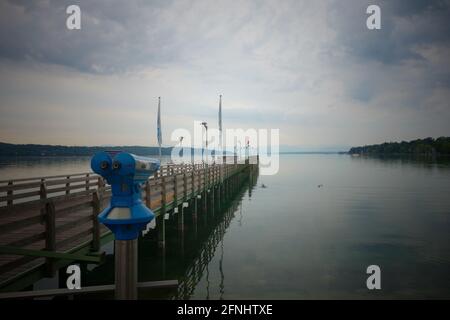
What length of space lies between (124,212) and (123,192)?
0.55 ft

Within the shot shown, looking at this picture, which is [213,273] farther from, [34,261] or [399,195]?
[399,195]

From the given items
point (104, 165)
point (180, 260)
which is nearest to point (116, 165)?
point (104, 165)

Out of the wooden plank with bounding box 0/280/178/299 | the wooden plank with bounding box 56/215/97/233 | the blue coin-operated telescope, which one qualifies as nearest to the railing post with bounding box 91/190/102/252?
the wooden plank with bounding box 56/215/97/233

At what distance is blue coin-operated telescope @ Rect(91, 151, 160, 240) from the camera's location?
2260 mm

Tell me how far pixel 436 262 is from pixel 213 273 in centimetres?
979

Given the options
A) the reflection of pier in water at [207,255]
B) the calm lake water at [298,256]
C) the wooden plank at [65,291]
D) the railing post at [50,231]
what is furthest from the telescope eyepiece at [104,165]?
the reflection of pier in water at [207,255]

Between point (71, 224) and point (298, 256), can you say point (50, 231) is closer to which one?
point (71, 224)

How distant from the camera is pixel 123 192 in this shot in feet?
7.88

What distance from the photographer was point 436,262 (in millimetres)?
14250

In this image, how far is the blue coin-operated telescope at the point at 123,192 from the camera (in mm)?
2260

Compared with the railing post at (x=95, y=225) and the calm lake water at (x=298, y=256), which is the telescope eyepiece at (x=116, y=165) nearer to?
the railing post at (x=95, y=225)

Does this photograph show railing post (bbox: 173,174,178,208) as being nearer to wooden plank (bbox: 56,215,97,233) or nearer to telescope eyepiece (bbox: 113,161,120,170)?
wooden plank (bbox: 56,215,97,233)
